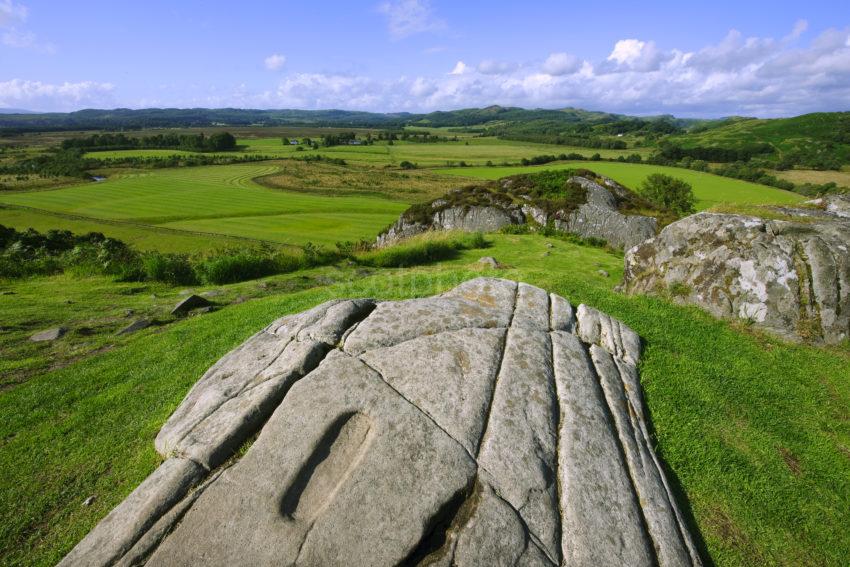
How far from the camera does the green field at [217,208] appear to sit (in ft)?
185

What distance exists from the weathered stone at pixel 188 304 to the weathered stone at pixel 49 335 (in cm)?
332

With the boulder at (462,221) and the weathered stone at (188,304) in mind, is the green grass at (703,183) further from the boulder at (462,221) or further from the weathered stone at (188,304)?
the weathered stone at (188,304)

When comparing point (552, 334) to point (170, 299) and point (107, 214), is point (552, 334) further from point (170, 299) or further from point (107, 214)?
point (107, 214)

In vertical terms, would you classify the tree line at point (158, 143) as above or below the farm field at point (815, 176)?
above

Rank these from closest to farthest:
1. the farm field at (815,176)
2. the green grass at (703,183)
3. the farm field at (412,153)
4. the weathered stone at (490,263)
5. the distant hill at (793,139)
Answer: the weathered stone at (490,263) → the green grass at (703,183) → the farm field at (815,176) → the distant hill at (793,139) → the farm field at (412,153)

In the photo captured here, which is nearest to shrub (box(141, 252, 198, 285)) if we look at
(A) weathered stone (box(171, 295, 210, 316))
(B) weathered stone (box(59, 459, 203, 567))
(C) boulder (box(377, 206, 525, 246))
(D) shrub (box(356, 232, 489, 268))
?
(A) weathered stone (box(171, 295, 210, 316))

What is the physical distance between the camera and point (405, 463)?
20.2ft

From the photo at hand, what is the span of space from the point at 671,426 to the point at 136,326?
1664 cm

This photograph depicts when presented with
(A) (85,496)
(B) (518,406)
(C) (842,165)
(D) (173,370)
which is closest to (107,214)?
(D) (173,370)

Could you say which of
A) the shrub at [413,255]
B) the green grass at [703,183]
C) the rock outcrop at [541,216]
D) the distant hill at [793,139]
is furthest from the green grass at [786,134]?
the shrub at [413,255]

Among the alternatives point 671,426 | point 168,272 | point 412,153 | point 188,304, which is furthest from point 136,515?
point 412,153

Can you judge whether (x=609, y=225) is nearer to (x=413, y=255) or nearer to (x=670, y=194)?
(x=413, y=255)

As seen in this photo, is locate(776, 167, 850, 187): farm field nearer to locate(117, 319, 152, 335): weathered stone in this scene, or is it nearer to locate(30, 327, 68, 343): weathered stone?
locate(117, 319, 152, 335): weathered stone

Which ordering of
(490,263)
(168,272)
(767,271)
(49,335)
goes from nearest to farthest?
(49,335)
(767,271)
(490,263)
(168,272)
